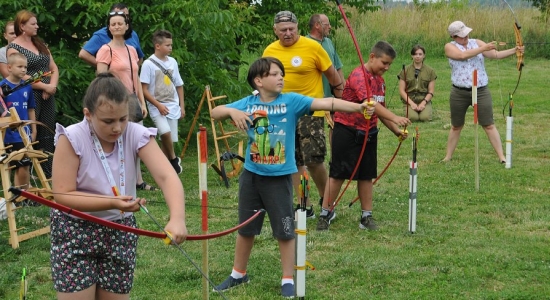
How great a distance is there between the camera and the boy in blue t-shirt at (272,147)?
5.58 metres

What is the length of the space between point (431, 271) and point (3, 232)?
375cm

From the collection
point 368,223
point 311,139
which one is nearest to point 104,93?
point 311,139

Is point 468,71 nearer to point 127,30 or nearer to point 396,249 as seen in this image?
point 396,249

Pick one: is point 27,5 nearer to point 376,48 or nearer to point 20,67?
point 20,67

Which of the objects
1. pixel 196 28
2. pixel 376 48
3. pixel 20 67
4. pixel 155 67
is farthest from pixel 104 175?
pixel 196 28

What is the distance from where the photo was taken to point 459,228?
25.2 feet

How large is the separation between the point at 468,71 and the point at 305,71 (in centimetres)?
399

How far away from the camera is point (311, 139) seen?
7.67m

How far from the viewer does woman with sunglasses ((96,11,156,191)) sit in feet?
27.3

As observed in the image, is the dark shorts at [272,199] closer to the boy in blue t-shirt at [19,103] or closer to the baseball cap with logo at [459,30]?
the boy in blue t-shirt at [19,103]

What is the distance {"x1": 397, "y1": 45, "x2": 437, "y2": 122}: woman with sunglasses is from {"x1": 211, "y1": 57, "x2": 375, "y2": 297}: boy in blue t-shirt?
926 cm

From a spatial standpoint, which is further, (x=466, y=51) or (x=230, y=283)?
(x=466, y=51)

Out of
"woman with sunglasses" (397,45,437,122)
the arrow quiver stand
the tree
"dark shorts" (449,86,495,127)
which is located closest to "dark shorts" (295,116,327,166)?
the arrow quiver stand

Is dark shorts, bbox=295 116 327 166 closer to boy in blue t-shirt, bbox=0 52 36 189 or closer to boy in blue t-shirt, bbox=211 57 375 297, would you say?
boy in blue t-shirt, bbox=211 57 375 297
